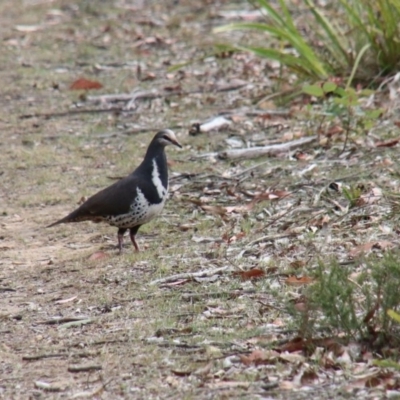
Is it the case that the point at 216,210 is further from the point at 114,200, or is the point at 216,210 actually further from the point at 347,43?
the point at 347,43

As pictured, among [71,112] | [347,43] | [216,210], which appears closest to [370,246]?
[216,210]

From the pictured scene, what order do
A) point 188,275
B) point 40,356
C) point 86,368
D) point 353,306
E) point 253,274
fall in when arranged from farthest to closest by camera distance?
point 188,275 < point 253,274 < point 40,356 < point 86,368 < point 353,306

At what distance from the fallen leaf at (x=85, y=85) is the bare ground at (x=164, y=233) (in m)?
0.14

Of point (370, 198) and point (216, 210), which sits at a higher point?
point (370, 198)

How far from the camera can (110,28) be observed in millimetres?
14375

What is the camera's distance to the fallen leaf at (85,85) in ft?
38.7

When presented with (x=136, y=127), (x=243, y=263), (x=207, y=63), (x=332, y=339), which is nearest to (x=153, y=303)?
(x=243, y=263)

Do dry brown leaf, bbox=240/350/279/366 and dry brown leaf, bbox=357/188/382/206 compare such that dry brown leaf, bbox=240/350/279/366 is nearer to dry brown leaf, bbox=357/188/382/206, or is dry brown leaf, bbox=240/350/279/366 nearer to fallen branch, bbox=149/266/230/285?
fallen branch, bbox=149/266/230/285

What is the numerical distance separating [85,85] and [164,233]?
458cm

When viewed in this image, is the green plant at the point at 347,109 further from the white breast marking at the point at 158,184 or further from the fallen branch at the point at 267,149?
the white breast marking at the point at 158,184

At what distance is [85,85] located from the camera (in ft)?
38.8

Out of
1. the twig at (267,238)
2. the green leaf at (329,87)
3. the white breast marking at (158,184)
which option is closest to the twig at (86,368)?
the twig at (267,238)

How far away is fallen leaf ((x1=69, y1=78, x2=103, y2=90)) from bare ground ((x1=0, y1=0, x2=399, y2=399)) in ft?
0.45

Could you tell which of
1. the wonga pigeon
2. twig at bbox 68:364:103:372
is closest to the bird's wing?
the wonga pigeon
